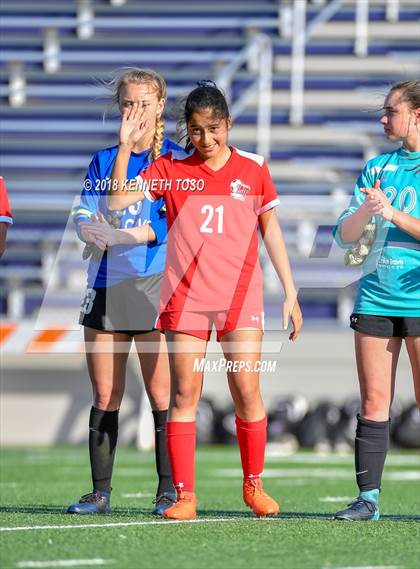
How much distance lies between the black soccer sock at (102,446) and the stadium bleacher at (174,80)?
27.2 feet

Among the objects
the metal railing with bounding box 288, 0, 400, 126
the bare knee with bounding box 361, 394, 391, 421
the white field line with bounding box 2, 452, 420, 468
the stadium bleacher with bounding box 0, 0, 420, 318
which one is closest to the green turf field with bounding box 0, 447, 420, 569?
the bare knee with bounding box 361, 394, 391, 421

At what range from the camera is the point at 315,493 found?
6.86 m

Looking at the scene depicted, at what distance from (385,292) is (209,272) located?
69 centimetres

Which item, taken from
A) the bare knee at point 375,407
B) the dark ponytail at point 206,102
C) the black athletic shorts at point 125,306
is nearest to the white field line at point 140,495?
the black athletic shorts at point 125,306

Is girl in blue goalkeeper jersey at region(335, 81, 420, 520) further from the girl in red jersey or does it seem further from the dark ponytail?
the dark ponytail

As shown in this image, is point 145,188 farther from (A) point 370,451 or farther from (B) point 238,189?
(A) point 370,451

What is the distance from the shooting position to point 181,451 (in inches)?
183

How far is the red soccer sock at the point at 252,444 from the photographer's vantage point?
4.76 m

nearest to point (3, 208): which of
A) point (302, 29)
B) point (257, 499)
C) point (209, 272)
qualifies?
point (209, 272)

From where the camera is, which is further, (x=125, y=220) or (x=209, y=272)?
(x=125, y=220)

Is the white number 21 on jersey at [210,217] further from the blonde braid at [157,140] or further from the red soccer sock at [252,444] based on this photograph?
the red soccer sock at [252,444]

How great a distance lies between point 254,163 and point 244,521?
1391 millimetres

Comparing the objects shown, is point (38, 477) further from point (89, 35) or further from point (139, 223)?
point (89, 35)

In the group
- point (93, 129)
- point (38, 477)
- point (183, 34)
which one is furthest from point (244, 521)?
point (183, 34)
